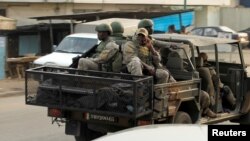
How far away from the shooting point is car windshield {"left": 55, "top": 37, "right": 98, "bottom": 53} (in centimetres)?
1688

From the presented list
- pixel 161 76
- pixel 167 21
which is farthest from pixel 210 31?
pixel 161 76

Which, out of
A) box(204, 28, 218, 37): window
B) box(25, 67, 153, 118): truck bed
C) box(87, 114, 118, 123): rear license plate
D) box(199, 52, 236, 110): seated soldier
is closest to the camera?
box(25, 67, 153, 118): truck bed

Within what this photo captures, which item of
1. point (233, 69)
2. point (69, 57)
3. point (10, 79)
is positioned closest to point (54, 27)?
point (10, 79)

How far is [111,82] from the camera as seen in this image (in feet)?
23.1

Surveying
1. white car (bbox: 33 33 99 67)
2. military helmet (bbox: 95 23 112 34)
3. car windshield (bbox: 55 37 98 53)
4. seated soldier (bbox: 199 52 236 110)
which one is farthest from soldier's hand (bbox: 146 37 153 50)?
car windshield (bbox: 55 37 98 53)

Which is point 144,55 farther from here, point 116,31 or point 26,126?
point 26,126

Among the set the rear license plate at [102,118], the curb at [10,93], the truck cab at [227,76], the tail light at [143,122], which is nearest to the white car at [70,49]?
the curb at [10,93]

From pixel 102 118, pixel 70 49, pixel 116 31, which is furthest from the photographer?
pixel 70 49

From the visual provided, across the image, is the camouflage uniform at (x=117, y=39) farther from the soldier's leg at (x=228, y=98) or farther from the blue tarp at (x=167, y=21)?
the blue tarp at (x=167, y=21)

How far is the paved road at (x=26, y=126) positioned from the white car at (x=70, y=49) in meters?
3.06

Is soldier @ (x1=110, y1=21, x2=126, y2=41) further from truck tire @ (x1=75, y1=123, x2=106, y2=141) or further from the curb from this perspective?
the curb

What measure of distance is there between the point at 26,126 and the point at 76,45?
22.6ft

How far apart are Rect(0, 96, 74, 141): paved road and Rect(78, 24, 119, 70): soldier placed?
69.2 inches

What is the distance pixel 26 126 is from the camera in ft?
34.5
